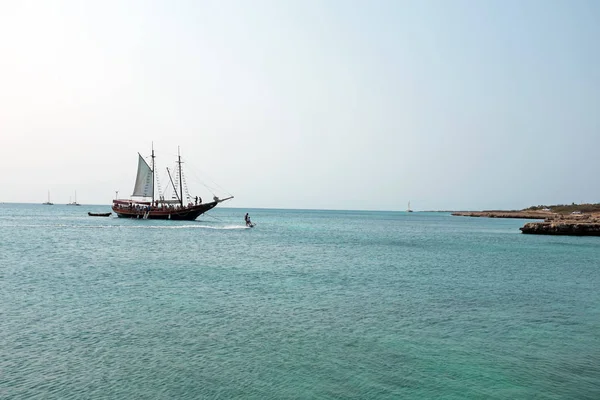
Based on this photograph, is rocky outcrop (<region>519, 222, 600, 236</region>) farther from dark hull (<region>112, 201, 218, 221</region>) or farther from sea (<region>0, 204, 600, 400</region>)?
dark hull (<region>112, 201, 218, 221</region>)

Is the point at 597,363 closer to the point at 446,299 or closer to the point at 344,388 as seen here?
the point at 344,388

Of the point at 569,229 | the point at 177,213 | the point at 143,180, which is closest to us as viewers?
the point at 569,229

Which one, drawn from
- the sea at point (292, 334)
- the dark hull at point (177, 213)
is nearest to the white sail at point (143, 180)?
the dark hull at point (177, 213)

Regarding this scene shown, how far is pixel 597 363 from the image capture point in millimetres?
13391

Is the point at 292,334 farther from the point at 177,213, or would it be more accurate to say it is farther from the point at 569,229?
the point at 177,213

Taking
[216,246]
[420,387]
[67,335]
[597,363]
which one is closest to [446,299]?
[597,363]

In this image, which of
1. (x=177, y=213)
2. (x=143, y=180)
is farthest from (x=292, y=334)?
(x=143, y=180)

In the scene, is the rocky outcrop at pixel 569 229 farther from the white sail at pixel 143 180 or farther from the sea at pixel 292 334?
the white sail at pixel 143 180

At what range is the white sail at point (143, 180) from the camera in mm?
107375

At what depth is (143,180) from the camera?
107750 mm

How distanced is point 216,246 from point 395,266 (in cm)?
2148

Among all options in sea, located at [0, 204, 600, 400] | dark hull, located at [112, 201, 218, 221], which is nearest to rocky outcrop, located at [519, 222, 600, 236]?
sea, located at [0, 204, 600, 400]

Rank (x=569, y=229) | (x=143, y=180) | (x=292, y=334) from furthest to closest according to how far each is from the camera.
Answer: (x=143, y=180) < (x=569, y=229) < (x=292, y=334)

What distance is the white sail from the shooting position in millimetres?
107375
